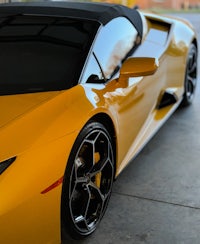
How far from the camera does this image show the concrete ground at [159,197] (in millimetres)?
2400

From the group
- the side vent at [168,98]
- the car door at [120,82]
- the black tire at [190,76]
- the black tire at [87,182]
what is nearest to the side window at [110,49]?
the car door at [120,82]

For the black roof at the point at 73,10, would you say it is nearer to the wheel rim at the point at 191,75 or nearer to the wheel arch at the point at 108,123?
the wheel arch at the point at 108,123

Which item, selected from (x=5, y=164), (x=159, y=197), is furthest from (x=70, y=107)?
(x=159, y=197)

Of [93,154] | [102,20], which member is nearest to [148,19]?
[102,20]

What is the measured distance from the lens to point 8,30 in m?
2.82

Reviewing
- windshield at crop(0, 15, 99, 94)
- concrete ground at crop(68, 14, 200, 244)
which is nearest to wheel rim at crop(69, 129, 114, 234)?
concrete ground at crop(68, 14, 200, 244)

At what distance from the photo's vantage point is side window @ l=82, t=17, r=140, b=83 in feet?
8.46

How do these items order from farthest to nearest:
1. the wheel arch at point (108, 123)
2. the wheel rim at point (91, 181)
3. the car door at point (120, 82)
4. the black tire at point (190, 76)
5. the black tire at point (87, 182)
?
the black tire at point (190, 76)
the car door at point (120, 82)
the wheel arch at point (108, 123)
the wheel rim at point (91, 181)
the black tire at point (87, 182)

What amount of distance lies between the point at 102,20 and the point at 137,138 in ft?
2.65

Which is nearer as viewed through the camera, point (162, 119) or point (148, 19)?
point (162, 119)

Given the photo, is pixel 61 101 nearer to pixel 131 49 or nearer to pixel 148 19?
pixel 131 49

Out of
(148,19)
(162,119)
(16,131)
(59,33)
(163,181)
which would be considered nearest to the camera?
(16,131)

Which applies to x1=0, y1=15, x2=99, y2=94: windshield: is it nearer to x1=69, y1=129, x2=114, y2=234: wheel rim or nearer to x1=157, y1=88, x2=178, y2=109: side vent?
x1=69, y1=129, x2=114, y2=234: wheel rim

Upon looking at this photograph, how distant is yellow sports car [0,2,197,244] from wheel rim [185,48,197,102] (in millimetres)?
646
